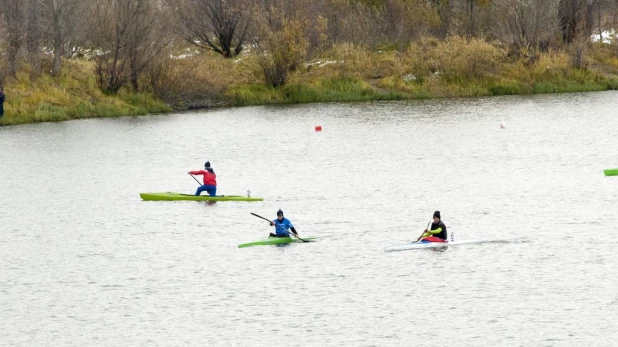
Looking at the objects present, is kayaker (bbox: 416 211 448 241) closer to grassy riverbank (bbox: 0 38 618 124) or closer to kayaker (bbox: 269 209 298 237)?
kayaker (bbox: 269 209 298 237)

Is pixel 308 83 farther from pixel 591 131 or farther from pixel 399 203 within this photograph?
pixel 399 203

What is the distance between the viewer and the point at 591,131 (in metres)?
63.3

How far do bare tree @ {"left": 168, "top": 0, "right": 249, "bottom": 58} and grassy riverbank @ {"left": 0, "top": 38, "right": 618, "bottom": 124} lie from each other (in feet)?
13.8

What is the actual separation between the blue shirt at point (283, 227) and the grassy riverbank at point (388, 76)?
141ft

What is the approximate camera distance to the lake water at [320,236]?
29.2 m

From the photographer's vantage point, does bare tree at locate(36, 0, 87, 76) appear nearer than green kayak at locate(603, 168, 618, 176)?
No

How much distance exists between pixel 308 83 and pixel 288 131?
15.9m

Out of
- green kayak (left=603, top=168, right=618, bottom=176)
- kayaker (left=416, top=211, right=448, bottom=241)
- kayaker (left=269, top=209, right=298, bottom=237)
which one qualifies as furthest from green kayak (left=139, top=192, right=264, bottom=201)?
green kayak (left=603, top=168, right=618, bottom=176)

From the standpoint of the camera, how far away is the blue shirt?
37375 mm

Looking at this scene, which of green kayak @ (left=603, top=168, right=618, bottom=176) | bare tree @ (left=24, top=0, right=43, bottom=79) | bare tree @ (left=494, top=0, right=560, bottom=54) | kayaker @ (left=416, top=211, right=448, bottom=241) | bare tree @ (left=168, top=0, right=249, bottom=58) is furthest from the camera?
bare tree @ (left=168, top=0, right=249, bottom=58)

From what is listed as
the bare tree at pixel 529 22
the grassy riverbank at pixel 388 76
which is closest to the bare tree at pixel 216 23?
the grassy riverbank at pixel 388 76

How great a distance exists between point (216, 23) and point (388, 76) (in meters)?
15.5

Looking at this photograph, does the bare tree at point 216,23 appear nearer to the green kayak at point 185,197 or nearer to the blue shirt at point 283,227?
the green kayak at point 185,197

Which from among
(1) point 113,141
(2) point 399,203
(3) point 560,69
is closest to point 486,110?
(3) point 560,69
